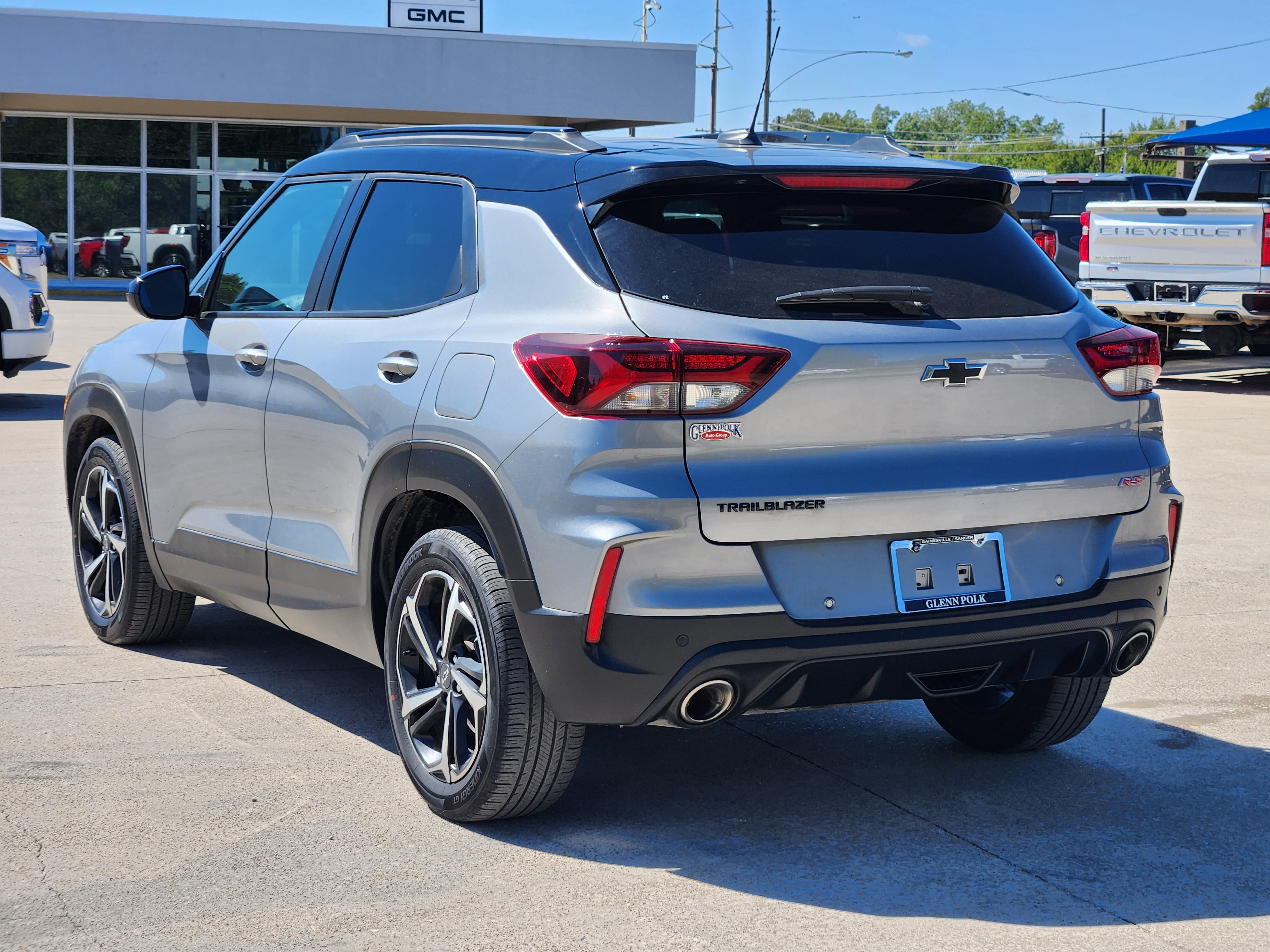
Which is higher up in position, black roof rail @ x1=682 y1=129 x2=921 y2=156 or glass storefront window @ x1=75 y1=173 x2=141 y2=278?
glass storefront window @ x1=75 y1=173 x2=141 y2=278

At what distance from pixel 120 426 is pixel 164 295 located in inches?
26.9

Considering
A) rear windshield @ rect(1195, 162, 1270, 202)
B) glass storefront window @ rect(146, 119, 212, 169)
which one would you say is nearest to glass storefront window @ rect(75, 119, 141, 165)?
glass storefront window @ rect(146, 119, 212, 169)

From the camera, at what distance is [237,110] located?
35375 millimetres

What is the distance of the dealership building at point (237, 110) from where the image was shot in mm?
33625

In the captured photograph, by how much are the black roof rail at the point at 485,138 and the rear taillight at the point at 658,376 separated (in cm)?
74

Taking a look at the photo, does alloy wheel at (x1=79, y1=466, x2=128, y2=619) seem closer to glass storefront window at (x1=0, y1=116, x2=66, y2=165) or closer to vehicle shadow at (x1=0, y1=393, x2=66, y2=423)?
vehicle shadow at (x1=0, y1=393, x2=66, y2=423)

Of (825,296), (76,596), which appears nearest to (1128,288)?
(76,596)

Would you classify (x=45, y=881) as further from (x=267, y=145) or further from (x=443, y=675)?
(x=267, y=145)

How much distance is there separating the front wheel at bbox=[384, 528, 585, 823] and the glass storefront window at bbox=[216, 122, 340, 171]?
33.4 metres

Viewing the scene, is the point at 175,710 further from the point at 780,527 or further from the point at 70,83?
the point at 70,83

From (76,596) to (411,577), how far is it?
3.30 metres

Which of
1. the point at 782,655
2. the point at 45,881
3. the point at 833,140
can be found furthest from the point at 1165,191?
the point at 45,881

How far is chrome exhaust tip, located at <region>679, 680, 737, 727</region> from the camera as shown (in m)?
3.53

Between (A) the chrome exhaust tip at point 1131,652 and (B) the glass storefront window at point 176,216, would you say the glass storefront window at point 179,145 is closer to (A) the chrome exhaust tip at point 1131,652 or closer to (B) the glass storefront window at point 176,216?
(B) the glass storefront window at point 176,216
